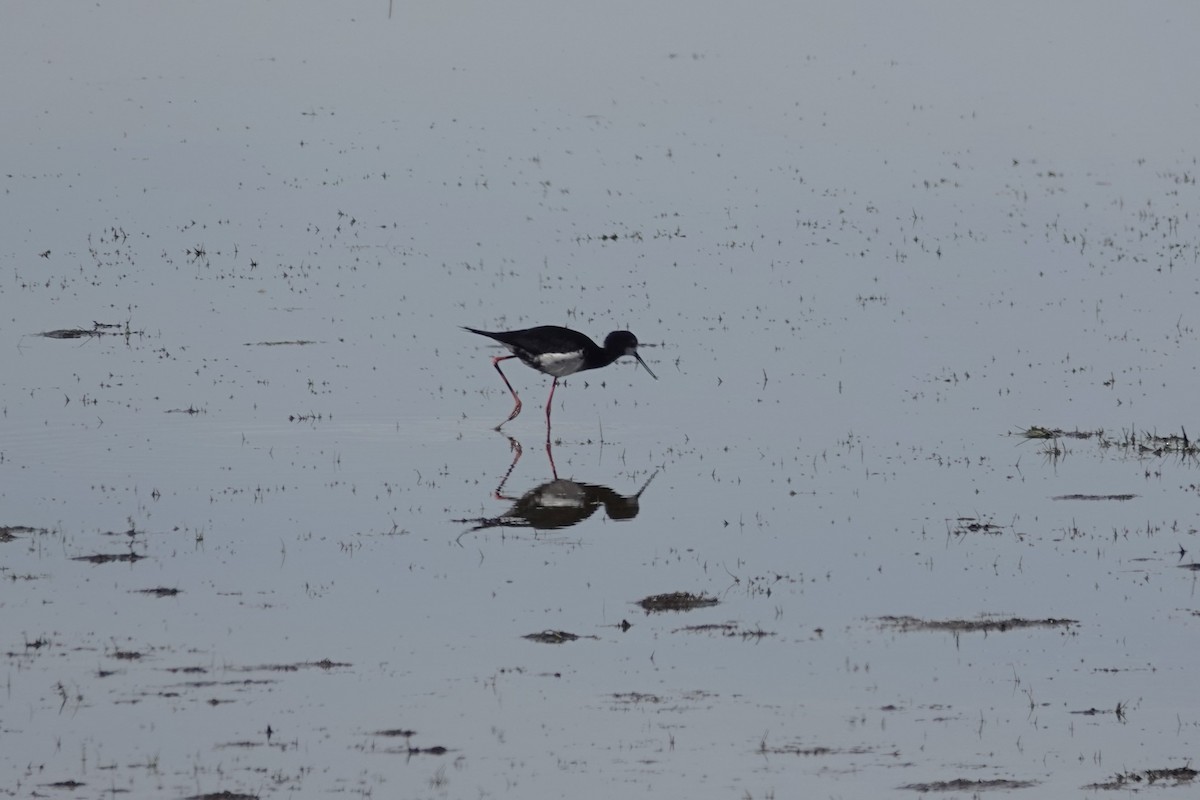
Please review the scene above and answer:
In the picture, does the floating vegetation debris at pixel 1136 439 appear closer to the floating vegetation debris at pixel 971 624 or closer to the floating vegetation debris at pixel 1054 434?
the floating vegetation debris at pixel 1054 434

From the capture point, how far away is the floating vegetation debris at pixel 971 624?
1415 cm

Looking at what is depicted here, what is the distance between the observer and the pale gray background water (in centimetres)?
1177

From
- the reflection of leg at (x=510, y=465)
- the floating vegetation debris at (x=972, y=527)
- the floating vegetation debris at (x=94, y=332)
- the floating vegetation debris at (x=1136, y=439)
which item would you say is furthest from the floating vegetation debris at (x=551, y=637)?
the floating vegetation debris at (x=94, y=332)

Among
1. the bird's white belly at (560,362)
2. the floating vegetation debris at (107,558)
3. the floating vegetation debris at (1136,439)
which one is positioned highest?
the bird's white belly at (560,362)

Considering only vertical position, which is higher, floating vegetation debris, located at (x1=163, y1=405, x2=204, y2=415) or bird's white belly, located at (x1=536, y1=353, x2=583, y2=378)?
bird's white belly, located at (x1=536, y1=353, x2=583, y2=378)

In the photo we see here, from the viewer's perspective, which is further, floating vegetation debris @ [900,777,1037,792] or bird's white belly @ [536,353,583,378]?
bird's white belly @ [536,353,583,378]

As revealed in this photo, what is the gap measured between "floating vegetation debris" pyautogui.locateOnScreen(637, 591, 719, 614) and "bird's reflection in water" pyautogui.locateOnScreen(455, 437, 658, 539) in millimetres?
3226

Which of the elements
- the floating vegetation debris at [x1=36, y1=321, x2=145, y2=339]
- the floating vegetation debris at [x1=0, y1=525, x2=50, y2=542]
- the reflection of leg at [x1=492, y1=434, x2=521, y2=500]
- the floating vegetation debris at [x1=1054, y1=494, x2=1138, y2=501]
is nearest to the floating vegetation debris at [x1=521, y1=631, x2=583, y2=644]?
the floating vegetation debris at [x1=0, y1=525, x2=50, y2=542]

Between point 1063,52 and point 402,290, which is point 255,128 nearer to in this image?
point 402,290

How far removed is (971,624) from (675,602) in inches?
88.6

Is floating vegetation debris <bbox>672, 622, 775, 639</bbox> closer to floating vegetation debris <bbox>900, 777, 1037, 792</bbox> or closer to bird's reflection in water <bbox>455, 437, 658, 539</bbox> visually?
floating vegetation debris <bbox>900, 777, 1037, 792</bbox>

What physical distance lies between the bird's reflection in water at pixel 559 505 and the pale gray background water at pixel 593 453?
0.34 meters

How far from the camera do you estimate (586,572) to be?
53.2ft

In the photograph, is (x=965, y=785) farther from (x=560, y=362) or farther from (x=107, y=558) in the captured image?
(x=560, y=362)
